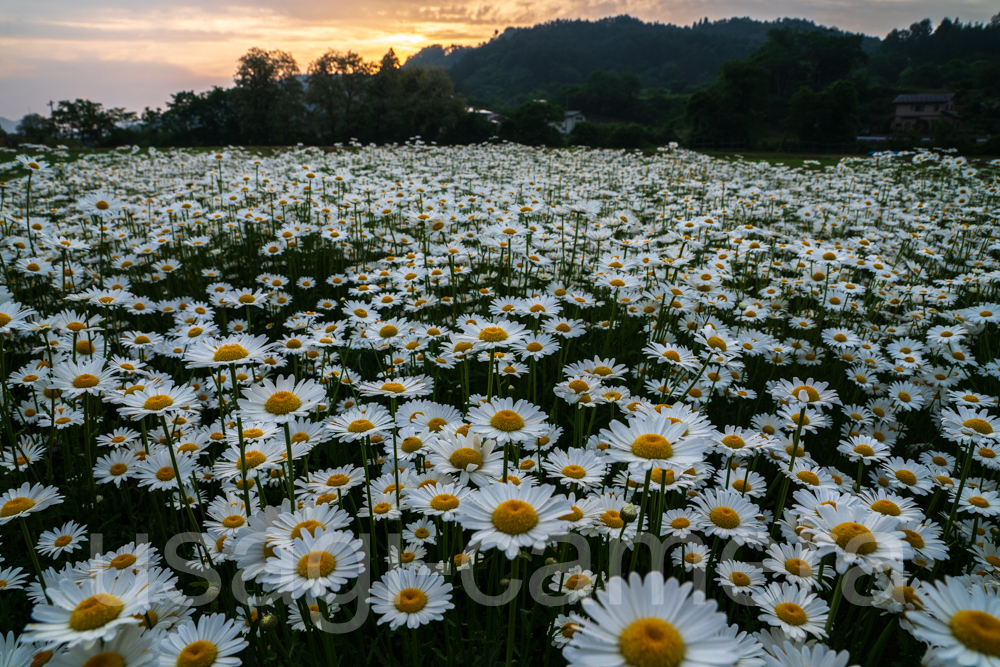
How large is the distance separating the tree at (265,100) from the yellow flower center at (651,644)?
131ft

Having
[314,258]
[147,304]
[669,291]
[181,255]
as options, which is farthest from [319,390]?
[181,255]

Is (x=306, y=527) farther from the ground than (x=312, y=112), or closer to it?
closer to it

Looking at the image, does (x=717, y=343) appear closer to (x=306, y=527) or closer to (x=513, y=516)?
(x=513, y=516)

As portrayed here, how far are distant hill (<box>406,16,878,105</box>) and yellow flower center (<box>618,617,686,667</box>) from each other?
13162cm

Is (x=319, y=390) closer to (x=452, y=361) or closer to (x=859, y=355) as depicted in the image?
(x=452, y=361)

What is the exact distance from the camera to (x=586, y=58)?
155250 mm

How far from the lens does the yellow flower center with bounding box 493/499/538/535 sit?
→ 49.2 inches

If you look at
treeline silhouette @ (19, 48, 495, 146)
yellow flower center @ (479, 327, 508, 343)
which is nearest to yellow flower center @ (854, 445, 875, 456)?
yellow flower center @ (479, 327, 508, 343)

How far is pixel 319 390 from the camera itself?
1.74 meters

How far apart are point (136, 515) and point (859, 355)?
16.3 ft

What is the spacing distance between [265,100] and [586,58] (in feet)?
472

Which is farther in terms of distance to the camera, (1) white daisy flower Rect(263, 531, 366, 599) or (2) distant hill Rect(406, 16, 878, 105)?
(2) distant hill Rect(406, 16, 878, 105)

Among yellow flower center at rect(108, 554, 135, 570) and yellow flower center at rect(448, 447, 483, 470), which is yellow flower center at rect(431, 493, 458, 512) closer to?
yellow flower center at rect(448, 447, 483, 470)

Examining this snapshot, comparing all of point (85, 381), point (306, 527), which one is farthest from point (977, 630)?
point (85, 381)
